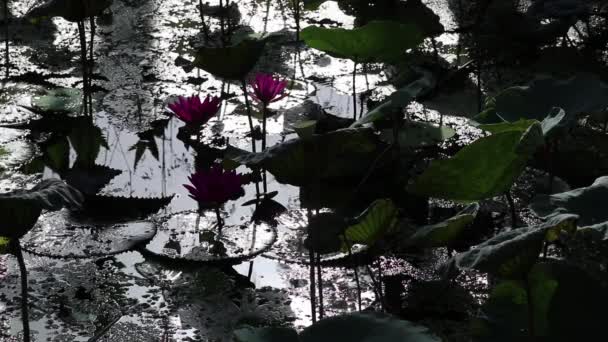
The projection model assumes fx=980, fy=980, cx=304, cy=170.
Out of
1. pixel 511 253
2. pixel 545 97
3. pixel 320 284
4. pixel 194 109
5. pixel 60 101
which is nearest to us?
pixel 511 253

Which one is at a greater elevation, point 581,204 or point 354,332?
point 581,204

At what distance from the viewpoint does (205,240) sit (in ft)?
6.41

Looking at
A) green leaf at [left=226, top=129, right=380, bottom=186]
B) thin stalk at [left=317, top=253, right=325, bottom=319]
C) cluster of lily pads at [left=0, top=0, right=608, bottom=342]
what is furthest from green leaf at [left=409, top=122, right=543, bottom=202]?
thin stalk at [left=317, top=253, right=325, bottom=319]

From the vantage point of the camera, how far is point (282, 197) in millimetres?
2176

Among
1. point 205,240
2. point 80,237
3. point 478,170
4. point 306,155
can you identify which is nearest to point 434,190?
point 478,170

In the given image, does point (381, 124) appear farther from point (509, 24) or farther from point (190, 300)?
point (190, 300)

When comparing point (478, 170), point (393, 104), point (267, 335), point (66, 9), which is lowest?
point (267, 335)

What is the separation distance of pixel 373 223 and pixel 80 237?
726mm

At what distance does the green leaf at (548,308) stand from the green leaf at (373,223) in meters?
0.22

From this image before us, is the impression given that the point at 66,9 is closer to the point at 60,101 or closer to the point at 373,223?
the point at 60,101

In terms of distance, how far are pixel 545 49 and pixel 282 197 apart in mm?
1063

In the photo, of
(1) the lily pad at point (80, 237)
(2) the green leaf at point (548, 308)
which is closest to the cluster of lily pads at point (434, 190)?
(2) the green leaf at point (548, 308)

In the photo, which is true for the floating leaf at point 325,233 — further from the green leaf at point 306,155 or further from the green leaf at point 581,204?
the green leaf at point 581,204

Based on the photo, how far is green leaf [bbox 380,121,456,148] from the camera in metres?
2.34
